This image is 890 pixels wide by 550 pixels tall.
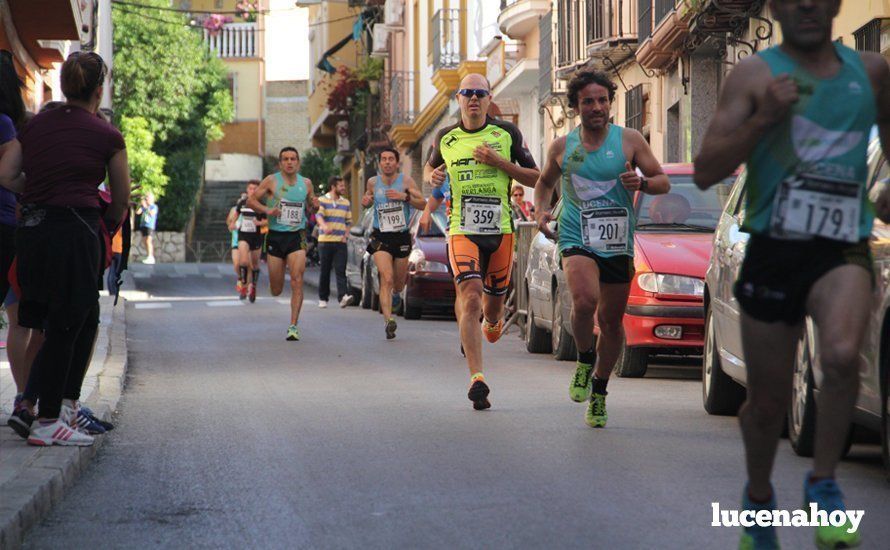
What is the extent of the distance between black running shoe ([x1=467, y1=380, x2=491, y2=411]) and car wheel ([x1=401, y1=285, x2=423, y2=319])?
41.6ft

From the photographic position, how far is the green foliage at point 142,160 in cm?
5019

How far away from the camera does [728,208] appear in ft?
34.1

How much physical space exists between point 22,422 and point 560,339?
24.5 ft

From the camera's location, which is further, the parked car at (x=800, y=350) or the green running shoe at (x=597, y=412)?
the green running shoe at (x=597, y=412)

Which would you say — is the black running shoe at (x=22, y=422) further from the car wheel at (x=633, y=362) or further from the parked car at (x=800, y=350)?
the car wheel at (x=633, y=362)

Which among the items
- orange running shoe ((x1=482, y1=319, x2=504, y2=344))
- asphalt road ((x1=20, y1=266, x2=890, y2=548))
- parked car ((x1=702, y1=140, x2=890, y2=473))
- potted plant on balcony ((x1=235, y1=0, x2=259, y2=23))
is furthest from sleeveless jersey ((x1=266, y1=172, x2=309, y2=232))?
potted plant on balcony ((x1=235, y1=0, x2=259, y2=23))

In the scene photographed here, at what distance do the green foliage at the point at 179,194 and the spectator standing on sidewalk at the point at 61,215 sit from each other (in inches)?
1843

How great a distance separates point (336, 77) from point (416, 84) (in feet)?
39.6

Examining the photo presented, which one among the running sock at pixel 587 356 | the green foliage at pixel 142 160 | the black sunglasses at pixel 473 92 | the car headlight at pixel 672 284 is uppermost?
the green foliage at pixel 142 160

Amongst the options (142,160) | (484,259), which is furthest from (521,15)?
(484,259)

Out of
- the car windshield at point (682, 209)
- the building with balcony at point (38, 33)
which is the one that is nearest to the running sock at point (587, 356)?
the car windshield at point (682, 209)

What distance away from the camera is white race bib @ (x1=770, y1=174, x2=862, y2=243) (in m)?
5.20

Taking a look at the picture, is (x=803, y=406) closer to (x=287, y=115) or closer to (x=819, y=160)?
(x=819, y=160)

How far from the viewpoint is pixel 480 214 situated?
11172mm
